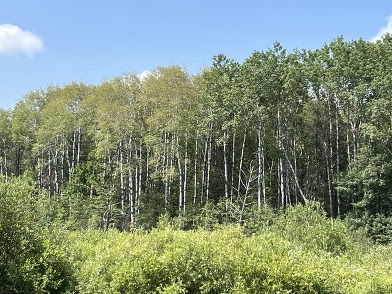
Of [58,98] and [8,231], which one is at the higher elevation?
[58,98]

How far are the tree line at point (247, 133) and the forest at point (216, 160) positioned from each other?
0.16 m

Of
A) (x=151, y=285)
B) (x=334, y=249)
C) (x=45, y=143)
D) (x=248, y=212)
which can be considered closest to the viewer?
(x=151, y=285)

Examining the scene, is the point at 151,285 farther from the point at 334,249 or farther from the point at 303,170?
the point at 303,170

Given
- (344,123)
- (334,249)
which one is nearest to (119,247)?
(334,249)

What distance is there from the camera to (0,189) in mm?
16281

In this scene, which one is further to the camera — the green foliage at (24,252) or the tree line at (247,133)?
the tree line at (247,133)

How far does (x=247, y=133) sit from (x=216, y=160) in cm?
641

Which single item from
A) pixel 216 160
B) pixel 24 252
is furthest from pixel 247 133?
pixel 24 252

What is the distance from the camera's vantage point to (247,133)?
164ft

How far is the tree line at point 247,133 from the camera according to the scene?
3922 centimetres

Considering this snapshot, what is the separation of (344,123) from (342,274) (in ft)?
122

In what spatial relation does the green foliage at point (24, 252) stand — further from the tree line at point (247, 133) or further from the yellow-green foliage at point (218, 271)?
the tree line at point (247, 133)

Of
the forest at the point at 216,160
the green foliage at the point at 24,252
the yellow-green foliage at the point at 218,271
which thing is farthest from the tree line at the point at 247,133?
the yellow-green foliage at the point at 218,271

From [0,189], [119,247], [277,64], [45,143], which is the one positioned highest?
[277,64]
